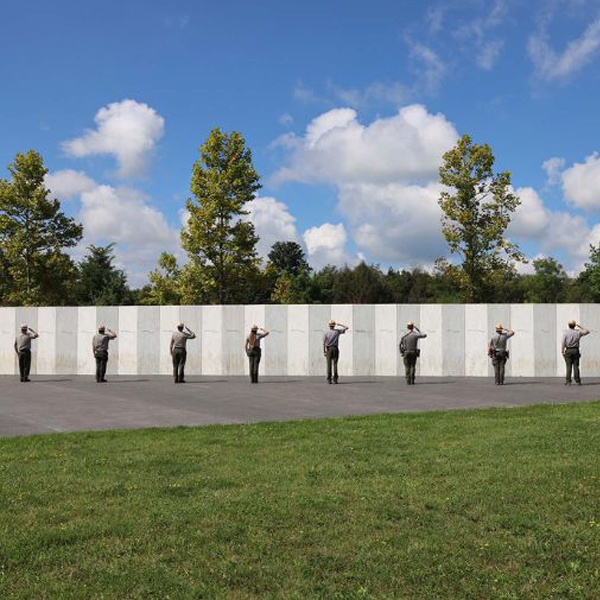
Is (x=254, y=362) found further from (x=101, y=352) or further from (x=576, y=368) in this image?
(x=576, y=368)

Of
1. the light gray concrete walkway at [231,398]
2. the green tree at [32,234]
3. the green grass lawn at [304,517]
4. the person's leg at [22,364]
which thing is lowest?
the light gray concrete walkway at [231,398]

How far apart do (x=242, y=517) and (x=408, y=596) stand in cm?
183

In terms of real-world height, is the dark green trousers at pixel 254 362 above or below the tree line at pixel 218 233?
below

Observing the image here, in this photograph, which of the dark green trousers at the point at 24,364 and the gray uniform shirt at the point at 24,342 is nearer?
the dark green trousers at the point at 24,364

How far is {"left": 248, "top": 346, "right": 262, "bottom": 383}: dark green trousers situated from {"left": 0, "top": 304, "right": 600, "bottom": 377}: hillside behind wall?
8.96 ft

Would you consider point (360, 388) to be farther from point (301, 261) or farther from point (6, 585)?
point (301, 261)

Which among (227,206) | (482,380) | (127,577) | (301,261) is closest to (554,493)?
(127,577)

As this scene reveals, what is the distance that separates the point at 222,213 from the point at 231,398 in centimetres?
1843

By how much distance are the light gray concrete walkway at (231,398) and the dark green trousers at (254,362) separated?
32cm

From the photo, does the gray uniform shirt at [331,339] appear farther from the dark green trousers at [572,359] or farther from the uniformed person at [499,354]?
the dark green trousers at [572,359]

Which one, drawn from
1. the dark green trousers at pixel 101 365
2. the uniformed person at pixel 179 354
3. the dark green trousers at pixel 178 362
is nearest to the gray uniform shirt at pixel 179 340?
the uniformed person at pixel 179 354

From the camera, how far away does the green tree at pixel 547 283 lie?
3996 inches

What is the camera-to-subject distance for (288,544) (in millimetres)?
4957

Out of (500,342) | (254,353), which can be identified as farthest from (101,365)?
(500,342)
